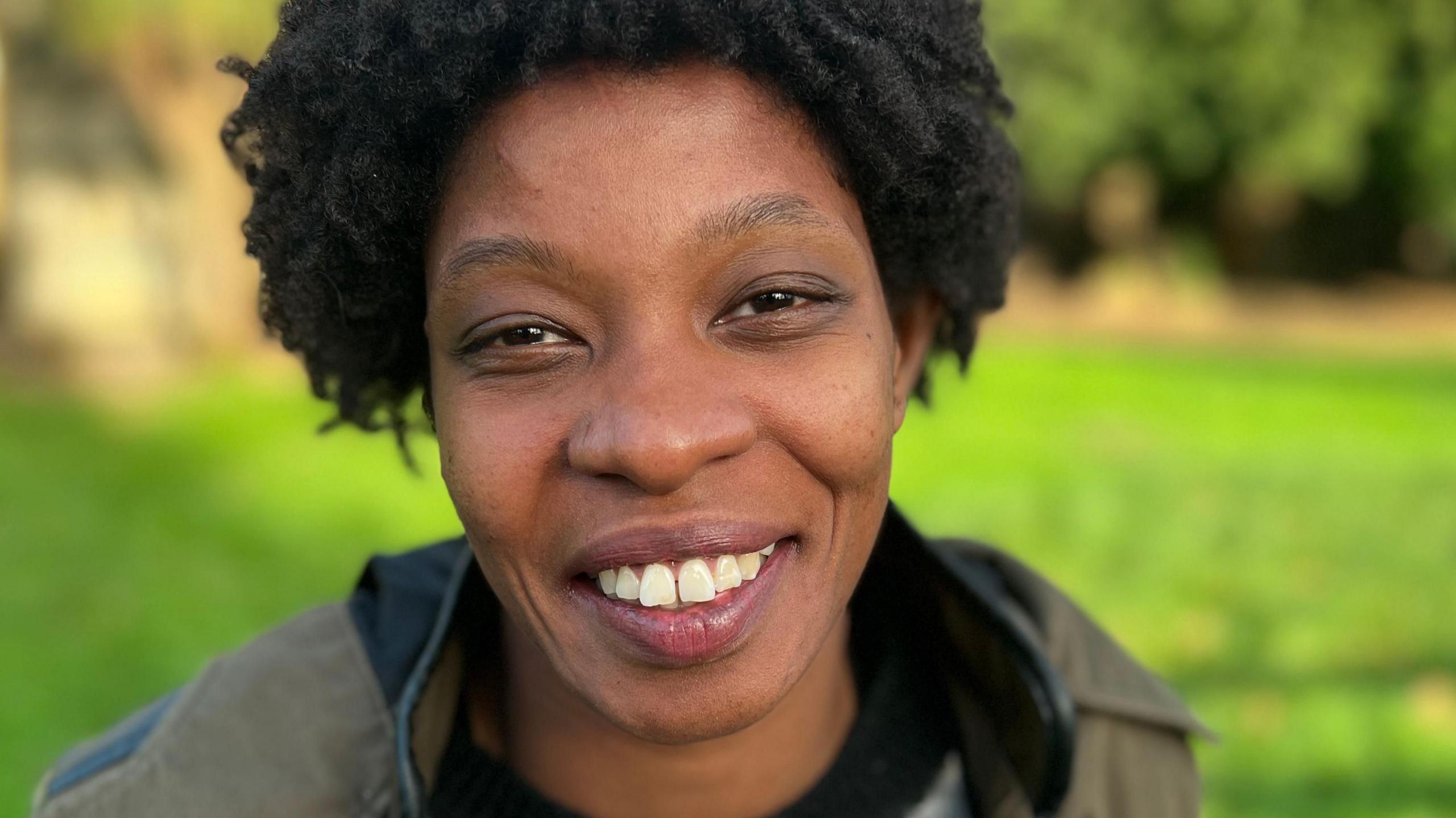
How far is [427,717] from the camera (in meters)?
2.12

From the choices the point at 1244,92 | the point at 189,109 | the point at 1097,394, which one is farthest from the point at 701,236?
the point at 1244,92

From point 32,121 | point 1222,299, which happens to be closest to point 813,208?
point 32,121

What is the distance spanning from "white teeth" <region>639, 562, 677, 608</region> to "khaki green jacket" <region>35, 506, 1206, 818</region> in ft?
1.58

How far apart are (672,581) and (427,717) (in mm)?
557

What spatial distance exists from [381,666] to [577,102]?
3.41ft

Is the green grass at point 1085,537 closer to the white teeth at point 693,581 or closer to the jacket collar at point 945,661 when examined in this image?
the jacket collar at point 945,661

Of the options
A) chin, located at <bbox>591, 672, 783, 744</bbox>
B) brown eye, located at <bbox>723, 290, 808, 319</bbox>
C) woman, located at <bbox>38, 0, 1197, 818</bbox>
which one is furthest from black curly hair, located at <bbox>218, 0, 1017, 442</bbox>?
chin, located at <bbox>591, 672, 783, 744</bbox>

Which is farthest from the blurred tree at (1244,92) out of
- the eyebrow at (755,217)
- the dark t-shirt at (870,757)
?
the eyebrow at (755,217)

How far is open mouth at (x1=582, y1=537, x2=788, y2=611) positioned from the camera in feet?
5.96

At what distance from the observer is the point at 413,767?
2023 millimetres

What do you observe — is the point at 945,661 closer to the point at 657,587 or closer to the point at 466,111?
the point at 657,587

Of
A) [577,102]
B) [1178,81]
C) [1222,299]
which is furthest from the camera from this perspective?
[1222,299]

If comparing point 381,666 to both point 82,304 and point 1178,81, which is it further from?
point 1178,81

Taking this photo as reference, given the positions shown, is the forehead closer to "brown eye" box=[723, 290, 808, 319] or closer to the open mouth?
"brown eye" box=[723, 290, 808, 319]
